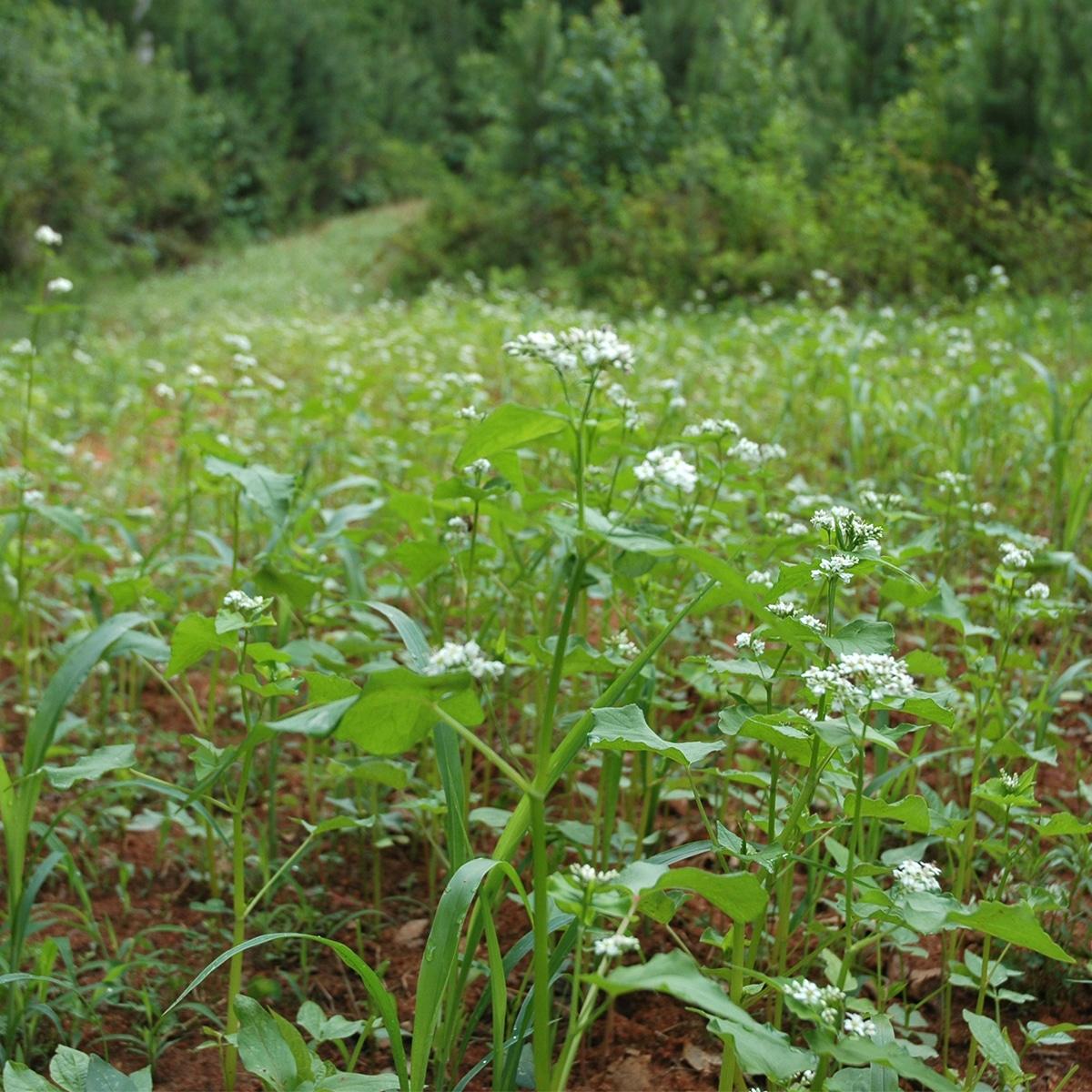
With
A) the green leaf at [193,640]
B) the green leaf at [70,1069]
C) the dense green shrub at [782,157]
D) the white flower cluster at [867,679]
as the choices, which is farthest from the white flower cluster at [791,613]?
the dense green shrub at [782,157]

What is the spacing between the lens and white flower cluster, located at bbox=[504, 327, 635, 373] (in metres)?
1.16

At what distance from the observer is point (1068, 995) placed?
1552mm

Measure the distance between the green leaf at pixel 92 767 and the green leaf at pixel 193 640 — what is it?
0.41 ft

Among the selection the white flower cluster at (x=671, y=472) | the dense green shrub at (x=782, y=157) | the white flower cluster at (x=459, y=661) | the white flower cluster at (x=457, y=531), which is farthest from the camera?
the dense green shrub at (x=782, y=157)

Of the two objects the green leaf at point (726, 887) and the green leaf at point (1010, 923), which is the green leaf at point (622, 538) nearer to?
the green leaf at point (726, 887)

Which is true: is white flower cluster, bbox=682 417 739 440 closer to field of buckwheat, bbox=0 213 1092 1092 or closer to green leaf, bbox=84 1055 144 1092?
field of buckwheat, bbox=0 213 1092 1092

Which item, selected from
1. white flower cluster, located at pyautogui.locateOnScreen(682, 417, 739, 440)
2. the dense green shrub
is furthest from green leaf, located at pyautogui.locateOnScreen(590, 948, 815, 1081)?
the dense green shrub

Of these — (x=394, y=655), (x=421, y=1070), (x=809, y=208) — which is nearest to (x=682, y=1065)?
(x=421, y=1070)

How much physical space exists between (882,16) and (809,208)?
16.7 feet

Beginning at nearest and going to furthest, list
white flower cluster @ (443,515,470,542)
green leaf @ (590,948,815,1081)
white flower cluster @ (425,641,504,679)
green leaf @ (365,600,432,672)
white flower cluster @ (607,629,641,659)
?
green leaf @ (590,948,815,1081) < white flower cluster @ (425,641,504,679) < green leaf @ (365,600,432,672) < white flower cluster @ (607,629,641,659) < white flower cluster @ (443,515,470,542)

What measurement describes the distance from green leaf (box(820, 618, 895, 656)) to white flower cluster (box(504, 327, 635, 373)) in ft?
1.19

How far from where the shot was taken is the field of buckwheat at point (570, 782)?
3.65ft

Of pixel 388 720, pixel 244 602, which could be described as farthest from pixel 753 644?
pixel 244 602

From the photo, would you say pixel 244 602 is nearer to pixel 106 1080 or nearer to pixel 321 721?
pixel 321 721
